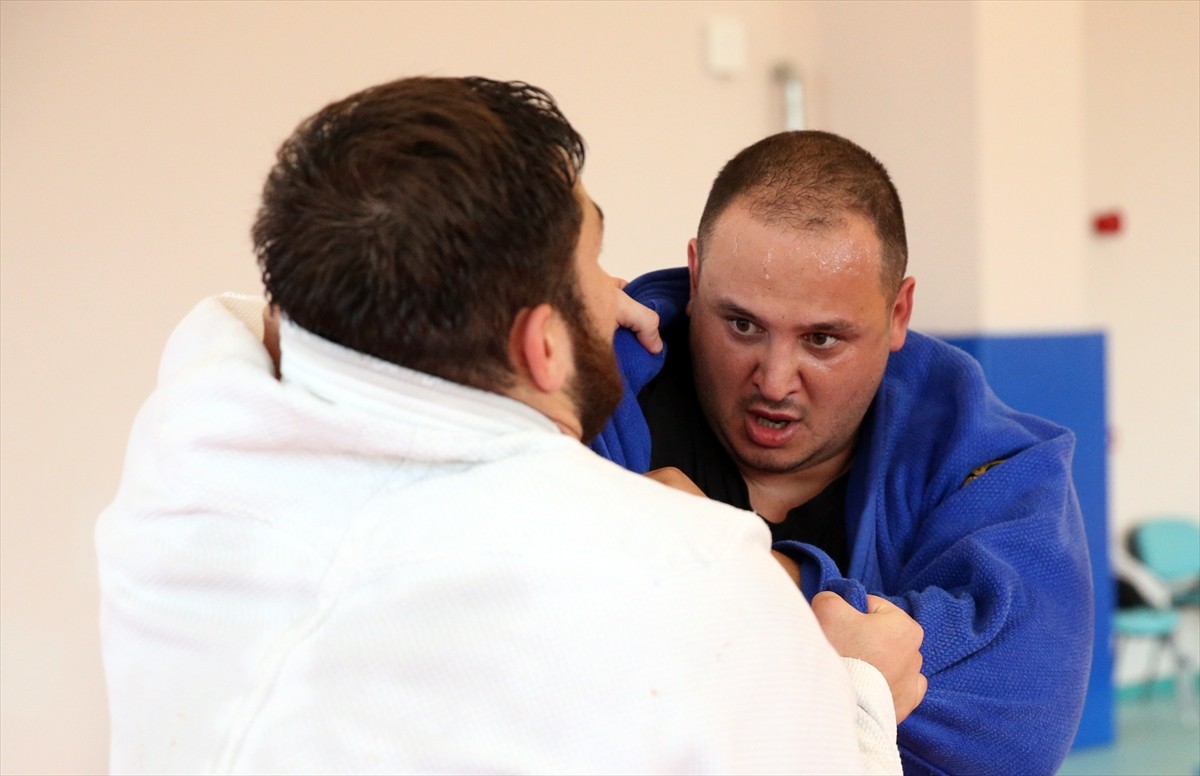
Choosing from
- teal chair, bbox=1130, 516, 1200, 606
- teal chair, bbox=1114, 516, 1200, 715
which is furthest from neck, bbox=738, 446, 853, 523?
teal chair, bbox=1130, 516, 1200, 606

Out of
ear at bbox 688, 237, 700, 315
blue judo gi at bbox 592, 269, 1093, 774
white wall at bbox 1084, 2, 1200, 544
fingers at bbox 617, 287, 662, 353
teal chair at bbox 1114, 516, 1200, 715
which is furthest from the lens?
white wall at bbox 1084, 2, 1200, 544

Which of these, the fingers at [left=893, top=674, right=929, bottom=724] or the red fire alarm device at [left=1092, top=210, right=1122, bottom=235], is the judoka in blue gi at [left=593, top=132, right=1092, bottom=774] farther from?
the red fire alarm device at [left=1092, top=210, right=1122, bottom=235]

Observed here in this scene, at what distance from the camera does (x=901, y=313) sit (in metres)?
1.61

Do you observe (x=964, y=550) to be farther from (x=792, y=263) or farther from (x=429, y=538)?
(x=429, y=538)

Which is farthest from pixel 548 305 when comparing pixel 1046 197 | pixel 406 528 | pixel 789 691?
pixel 1046 197

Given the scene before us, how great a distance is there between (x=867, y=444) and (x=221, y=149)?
1.75 m

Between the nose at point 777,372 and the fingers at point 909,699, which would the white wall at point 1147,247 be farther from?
the fingers at point 909,699

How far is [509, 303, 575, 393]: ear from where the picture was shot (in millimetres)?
832

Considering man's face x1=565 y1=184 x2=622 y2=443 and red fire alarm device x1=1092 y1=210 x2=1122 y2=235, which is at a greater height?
man's face x1=565 y1=184 x2=622 y2=443

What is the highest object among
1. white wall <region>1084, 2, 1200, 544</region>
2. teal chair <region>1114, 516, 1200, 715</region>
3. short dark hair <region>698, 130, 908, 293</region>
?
short dark hair <region>698, 130, 908, 293</region>

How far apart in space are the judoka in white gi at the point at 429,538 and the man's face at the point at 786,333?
0.61 m

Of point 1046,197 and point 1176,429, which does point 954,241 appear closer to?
point 1046,197

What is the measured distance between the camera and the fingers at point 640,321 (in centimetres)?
142

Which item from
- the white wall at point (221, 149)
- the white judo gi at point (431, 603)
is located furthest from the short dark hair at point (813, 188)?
the white wall at point (221, 149)
